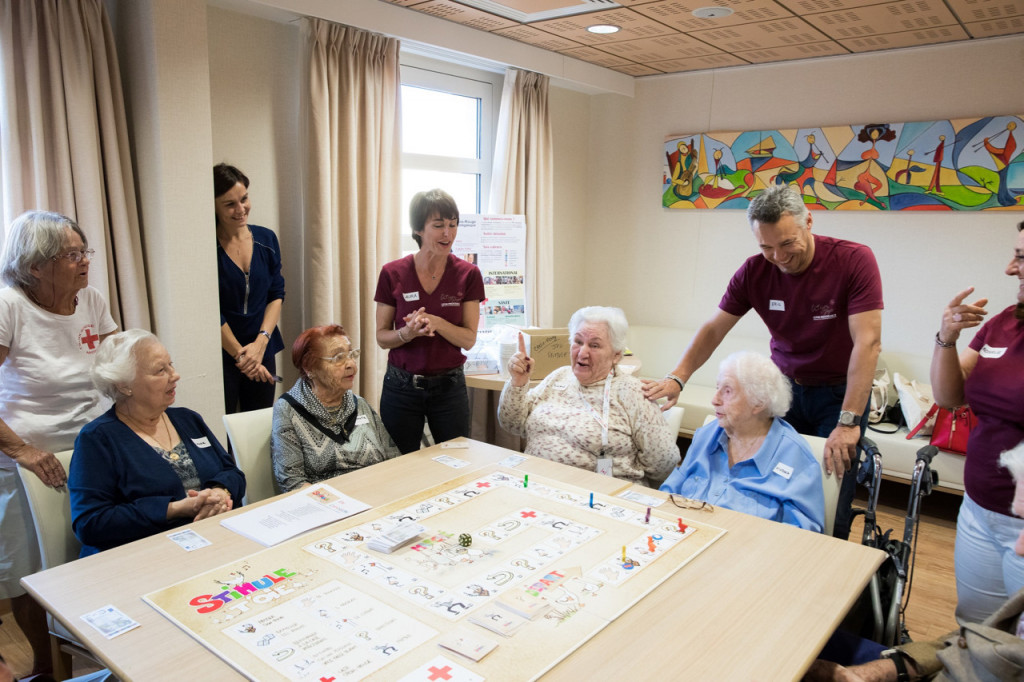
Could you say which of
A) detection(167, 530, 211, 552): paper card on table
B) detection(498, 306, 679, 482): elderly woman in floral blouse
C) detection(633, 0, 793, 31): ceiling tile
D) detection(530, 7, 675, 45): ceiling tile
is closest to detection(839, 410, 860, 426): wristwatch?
detection(498, 306, 679, 482): elderly woman in floral blouse

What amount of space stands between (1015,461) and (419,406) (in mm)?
2127

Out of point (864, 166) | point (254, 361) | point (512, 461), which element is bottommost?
point (512, 461)

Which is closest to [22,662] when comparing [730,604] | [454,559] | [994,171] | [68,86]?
[454,559]

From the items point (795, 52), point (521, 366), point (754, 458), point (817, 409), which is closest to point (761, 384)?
point (754, 458)

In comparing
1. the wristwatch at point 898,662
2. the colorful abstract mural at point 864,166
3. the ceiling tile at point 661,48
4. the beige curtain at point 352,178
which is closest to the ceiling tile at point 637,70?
the ceiling tile at point 661,48

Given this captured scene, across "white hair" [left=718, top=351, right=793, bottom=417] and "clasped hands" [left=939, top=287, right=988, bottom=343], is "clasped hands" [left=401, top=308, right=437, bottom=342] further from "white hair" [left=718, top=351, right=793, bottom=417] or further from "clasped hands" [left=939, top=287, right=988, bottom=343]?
"clasped hands" [left=939, top=287, right=988, bottom=343]

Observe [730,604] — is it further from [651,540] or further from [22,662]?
[22,662]

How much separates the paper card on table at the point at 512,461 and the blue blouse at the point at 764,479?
0.52m

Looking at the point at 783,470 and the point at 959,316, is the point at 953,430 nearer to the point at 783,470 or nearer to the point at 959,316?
the point at 959,316

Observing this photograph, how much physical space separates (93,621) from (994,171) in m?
4.69

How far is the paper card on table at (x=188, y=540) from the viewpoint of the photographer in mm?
1795

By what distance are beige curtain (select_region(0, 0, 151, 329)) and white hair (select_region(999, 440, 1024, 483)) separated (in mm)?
3053

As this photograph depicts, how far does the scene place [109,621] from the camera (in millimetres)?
1453

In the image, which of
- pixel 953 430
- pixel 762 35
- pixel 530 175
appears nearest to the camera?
pixel 953 430
